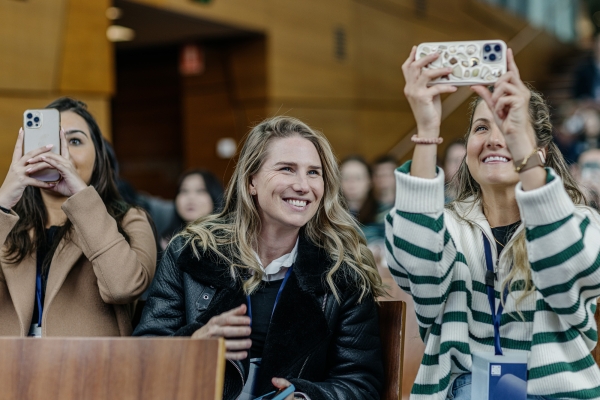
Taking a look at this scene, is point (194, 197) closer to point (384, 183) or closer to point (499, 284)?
point (384, 183)

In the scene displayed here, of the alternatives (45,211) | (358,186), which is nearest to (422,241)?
(45,211)

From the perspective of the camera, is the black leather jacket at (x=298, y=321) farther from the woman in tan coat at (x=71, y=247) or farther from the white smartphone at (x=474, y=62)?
the white smartphone at (x=474, y=62)

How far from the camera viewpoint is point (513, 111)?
5.18 ft

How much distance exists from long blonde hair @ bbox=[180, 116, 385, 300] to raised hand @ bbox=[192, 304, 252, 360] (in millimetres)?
375

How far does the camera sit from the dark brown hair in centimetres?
231

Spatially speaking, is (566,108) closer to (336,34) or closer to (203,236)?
(336,34)

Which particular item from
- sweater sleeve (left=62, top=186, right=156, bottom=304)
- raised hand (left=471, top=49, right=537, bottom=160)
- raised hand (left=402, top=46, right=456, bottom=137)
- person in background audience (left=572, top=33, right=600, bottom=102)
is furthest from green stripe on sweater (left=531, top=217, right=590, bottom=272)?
person in background audience (left=572, top=33, right=600, bottom=102)

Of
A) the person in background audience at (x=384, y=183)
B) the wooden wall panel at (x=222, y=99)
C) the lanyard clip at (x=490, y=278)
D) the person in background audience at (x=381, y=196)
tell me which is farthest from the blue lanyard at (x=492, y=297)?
the wooden wall panel at (x=222, y=99)

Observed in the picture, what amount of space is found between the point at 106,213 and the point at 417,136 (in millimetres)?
1019

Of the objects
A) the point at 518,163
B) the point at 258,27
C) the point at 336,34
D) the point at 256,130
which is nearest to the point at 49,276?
the point at 256,130

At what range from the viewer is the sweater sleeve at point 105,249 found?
2.16 meters

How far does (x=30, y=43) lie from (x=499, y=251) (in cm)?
412

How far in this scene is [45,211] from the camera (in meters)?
Result: 2.42

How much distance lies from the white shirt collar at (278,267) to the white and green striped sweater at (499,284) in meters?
0.39
